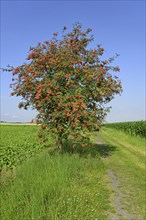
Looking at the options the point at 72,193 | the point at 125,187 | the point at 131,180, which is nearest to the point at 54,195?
the point at 72,193

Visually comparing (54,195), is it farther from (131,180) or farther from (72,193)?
(131,180)

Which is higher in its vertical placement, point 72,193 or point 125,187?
point 72,193

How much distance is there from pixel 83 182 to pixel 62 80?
4734mm

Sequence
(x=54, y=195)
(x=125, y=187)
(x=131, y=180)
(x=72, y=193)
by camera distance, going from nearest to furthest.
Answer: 1. (x=54, y=195)
2. (x=72, y=193)
3. (x=125, y=187)
4. (x=131, y=180)

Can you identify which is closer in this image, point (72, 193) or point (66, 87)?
point (72, 193)

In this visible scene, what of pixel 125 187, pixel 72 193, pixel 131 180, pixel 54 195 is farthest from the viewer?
pixel 131 180

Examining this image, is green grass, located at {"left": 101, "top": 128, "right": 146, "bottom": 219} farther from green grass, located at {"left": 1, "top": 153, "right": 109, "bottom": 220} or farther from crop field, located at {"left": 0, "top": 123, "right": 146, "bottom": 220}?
green grass, located at {"left": 1, "top": 153, "right": 109, "bottom": 220}

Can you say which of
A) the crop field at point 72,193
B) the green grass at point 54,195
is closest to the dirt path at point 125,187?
the crop field at point 72,193

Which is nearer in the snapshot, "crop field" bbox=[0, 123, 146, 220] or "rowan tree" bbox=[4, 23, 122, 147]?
"crop field" bbox=[0, 123, 146, 220]

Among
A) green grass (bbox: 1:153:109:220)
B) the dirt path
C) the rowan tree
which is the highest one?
the rowan tree

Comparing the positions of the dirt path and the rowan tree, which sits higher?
the rowan tree

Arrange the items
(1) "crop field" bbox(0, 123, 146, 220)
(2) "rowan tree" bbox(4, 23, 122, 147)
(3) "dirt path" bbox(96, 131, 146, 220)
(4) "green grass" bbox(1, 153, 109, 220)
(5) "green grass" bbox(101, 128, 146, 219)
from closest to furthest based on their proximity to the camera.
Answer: (4) "green grass" bbox(1, 153, 109, 220)
(1) "crop field" bbox(0, 123, 146, 220)
(3) "dirt path" bbox(96, 131, 146, 220)
(5) "green grass" bbox(101, 128, 146, 219)
(2) "rowan tree" bbox(4, 23, 122, 147)

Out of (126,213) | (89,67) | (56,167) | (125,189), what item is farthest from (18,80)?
(126,213)

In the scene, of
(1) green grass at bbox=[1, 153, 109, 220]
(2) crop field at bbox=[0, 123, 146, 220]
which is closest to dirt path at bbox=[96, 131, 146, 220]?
(2) crop field at bbox=[0, 123, 146, 220]
